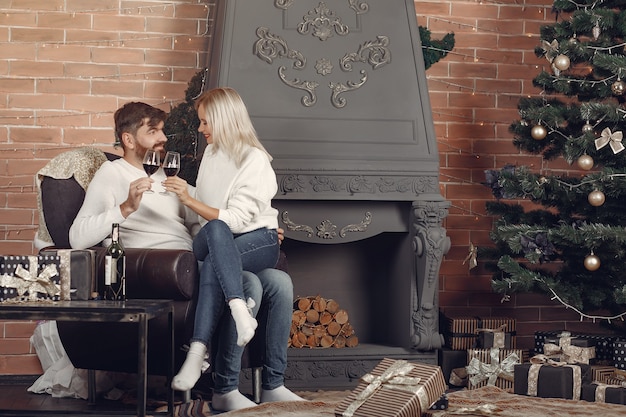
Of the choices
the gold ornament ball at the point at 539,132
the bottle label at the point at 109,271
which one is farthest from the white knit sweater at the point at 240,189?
the gold ornament ball at the point at 539,132

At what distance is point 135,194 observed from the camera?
343 cm

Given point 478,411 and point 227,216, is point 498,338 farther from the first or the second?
point 227,216

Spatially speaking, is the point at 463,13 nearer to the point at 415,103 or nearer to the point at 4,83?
the point at 415,103

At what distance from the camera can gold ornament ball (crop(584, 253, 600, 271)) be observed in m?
4.20

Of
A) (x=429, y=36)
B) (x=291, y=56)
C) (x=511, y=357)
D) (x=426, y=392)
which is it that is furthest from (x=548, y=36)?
(x=426, y=392)

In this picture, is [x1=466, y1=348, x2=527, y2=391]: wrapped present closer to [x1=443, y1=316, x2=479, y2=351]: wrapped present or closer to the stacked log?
[x1=443, y1=316, x2=479, y2=351]: wrapped present

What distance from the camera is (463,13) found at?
5031 mm

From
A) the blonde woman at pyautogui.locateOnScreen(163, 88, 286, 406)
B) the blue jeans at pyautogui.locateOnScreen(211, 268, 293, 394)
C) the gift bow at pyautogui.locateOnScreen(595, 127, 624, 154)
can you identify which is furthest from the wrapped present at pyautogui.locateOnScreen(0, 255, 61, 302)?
the gift bow at pyautogui.locateOnScreen(595, 127, 624, 154)

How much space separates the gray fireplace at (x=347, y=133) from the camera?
13.6ft

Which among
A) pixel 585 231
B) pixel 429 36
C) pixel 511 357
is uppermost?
pixel 429 36

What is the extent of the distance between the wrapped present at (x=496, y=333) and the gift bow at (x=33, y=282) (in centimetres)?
211

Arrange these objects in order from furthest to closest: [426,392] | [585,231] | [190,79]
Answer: [190,79], [585,231], [426,392]

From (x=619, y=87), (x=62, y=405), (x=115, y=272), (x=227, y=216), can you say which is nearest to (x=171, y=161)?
(x=227, y=216)

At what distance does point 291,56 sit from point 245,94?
0.29m
